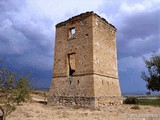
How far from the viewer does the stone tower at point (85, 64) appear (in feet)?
45.2

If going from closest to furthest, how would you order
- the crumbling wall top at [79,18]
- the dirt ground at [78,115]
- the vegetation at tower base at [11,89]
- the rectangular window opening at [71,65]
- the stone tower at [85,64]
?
the vegetation at tower base at [11,89] → the dirt ground at [78,115] → the stone tower at [85,64] → the crumbling wall top at [79,18] → the rectangular window opening at [71,65]

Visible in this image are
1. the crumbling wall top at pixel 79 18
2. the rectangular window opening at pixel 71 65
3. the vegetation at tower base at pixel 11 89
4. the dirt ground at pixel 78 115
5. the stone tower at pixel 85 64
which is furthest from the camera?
the rectangular window opening at pixel 71 65

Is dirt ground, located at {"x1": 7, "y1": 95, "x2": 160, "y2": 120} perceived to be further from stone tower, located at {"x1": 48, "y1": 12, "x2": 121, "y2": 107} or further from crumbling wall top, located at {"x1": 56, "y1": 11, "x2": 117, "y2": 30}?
crumbling wall top, located at {"x1": 56, "y1": 11, "x2": 117, "y2": 30}

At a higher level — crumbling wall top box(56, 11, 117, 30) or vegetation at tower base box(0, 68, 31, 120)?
crumbling wall top box(56, 11, 117, 30)

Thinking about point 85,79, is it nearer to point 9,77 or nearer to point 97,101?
point 97,101

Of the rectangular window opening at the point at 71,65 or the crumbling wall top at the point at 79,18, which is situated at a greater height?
the crumbling wall top at the point at 79,18

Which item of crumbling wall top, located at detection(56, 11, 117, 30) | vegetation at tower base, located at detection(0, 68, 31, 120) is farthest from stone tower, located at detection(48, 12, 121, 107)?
vegetation at tower base, located at detection(0, 68, 31, 120)

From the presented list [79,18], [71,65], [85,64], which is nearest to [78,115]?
[85,64]

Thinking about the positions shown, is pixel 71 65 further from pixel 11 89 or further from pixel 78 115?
pixel 11 89

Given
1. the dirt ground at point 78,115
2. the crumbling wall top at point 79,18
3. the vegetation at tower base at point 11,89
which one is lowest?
the dirt ground at point 78,115

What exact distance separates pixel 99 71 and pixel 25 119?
7.55 metres

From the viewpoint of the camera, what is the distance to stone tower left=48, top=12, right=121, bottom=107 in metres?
13.8

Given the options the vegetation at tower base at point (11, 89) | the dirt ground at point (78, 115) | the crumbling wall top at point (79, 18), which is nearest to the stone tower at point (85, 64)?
the crumbling wall top at point (79, 18)

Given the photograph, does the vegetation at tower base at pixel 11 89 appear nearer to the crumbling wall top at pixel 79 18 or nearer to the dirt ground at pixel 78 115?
the dirt ground at pixel 78 115
